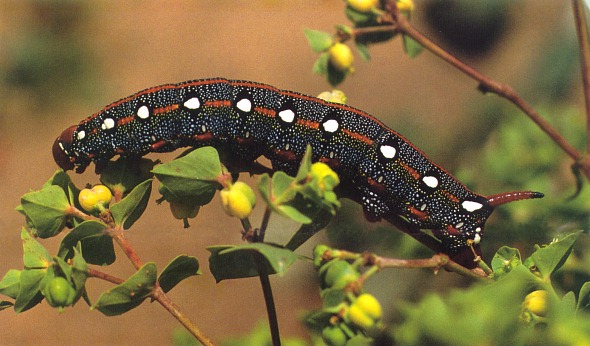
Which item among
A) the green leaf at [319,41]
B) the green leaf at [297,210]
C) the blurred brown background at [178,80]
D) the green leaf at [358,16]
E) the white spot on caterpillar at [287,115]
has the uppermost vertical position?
the green leaf at [358,16]

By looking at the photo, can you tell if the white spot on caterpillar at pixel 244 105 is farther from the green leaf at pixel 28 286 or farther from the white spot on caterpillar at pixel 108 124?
the green leaf at pixel 28 286

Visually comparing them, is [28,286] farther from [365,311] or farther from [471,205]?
[471,205]

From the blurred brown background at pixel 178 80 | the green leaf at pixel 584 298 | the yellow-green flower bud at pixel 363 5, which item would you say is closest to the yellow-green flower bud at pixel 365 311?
the green leaf at pixel 584 298

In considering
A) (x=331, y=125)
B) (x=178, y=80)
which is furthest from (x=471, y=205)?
(x=178, y=80)

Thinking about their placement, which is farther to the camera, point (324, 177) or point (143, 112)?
point (143, 112)

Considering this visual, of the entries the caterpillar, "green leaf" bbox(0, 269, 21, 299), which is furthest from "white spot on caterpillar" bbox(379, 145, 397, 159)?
"green leaf" bbox(0, 269, 21, 299)

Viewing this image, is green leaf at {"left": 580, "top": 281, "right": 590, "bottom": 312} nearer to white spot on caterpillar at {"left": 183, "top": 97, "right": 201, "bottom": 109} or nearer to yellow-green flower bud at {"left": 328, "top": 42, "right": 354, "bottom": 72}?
yellow-green flower bud at {"left": 328, "top": 42, "right": 354, "bottom": 72}

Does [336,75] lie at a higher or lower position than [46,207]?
higher

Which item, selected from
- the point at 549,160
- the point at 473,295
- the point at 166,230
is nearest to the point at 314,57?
the point at 166,230
